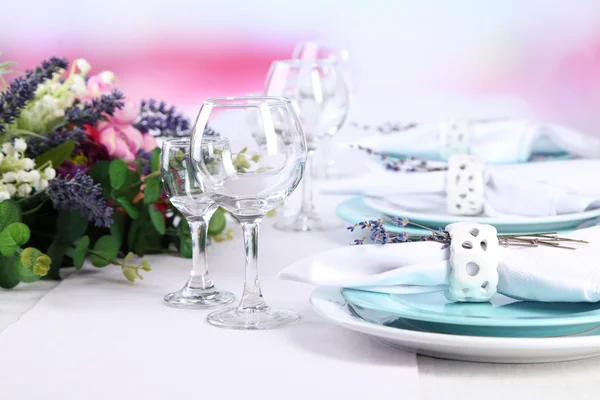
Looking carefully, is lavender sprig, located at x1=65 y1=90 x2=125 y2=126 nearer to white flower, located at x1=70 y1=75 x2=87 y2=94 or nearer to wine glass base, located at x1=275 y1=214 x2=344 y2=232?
white flower, located at x1=70 y1=75 x2=87 y2=94

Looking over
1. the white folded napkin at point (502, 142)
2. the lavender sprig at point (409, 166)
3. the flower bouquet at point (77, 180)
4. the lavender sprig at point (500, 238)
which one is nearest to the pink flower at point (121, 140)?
the flower bouquet at point (77, 180)

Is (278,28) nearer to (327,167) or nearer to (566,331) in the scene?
(327,167)

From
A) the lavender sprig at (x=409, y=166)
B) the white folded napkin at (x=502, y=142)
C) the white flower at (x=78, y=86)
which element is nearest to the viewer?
the white flower at (x=78, y=86)

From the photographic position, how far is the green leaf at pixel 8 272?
48.4 inches

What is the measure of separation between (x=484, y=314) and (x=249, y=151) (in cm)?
30

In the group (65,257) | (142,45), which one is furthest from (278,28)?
(65,257)

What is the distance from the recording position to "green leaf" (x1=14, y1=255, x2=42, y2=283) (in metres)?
1.21

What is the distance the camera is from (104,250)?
4.39ft

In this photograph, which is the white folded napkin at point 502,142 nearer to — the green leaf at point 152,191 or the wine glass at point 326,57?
the wine glass at point 326,57

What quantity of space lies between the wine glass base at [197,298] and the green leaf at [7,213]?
25 cm

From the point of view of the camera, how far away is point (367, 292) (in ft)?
3.17

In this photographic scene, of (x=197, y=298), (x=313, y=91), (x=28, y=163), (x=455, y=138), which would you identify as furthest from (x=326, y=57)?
(x=197, y=298)

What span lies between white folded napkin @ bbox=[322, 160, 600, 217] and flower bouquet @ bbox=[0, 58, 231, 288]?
0.93 ft

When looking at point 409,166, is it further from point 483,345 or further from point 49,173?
point 483,345
